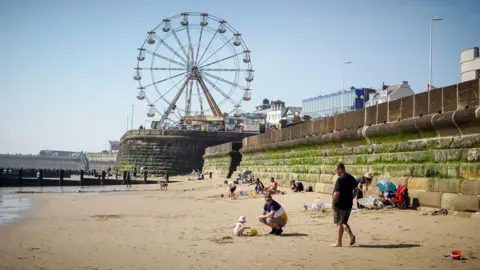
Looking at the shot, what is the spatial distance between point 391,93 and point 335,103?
21.5 m

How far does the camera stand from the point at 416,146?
1123 centimetres

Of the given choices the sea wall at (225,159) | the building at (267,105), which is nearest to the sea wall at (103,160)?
the building at (267,105)

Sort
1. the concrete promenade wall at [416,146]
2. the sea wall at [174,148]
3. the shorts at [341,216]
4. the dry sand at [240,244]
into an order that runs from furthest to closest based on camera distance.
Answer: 1. the sea wall at [174,148]
2. the concrete promenade wall at [416,146]
3. the shorts at [341,216]
4. the dry sand at [240,244]

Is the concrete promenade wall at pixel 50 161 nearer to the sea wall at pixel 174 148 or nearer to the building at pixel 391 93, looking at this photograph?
the building at pixel 391 93

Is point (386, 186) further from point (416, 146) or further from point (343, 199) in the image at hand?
point (343, 199)

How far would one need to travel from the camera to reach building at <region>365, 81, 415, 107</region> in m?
70.2

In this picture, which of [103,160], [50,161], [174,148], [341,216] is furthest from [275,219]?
[50,161]

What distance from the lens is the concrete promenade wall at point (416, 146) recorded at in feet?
30.8

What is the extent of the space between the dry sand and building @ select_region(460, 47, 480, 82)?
2438 cm

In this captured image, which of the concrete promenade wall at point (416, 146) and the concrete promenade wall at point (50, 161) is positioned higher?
the concrete promenade wall at point (416, 146)

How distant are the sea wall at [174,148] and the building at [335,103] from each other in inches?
1047

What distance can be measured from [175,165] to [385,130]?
144 feet

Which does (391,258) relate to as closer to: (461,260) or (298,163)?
(461,260)

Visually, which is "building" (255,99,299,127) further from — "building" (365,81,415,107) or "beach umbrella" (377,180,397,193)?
"beach umbrella" (377,180,397,193)
